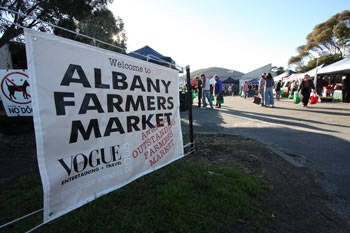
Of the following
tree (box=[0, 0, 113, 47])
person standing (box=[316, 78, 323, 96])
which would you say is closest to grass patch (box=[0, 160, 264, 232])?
tree (box=[0, 0, 113, 47])

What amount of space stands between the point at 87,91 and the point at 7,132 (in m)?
5.19

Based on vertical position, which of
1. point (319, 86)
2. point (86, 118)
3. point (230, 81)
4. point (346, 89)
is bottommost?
point (86, 118)

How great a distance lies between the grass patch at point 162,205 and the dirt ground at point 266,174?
191mm

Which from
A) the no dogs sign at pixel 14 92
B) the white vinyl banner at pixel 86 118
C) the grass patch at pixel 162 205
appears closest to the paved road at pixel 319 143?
the grass patch at pixel 162 205

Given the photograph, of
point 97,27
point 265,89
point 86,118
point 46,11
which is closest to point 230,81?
point 265,89

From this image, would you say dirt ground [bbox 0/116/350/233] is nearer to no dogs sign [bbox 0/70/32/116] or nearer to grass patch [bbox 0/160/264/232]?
grass patch [bbox 0/160/264/232]

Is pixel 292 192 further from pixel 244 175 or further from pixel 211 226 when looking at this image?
pixel 211 226

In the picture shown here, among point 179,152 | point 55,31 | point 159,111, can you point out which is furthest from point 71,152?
point 55,31

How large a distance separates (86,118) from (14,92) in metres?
4.63

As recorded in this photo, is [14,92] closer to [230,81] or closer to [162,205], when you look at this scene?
[162,205]

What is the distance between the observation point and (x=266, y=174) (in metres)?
2.74

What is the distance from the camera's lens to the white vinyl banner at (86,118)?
4.56ft

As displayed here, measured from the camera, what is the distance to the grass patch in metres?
1.71

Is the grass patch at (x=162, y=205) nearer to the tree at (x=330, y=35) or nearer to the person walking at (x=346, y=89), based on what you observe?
the person walking at (x=346, y=89)
